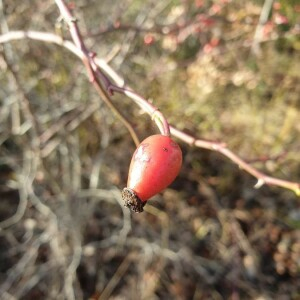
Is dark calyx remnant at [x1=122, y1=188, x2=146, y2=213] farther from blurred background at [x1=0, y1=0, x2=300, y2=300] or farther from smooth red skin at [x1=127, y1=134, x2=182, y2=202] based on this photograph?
blurred background at [x1=0, y1=0, x2=300, y2=300]

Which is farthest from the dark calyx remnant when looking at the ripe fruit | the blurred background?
the blurred background

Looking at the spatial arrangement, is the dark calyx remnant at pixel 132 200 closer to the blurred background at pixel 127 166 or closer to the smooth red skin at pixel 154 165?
the smooth red skin at pixel 154 165

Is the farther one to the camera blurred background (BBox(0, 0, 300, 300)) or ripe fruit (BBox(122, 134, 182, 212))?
blurred background (BBox(0, 0, 300, 300))

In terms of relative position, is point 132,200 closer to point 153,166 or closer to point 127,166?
point 153,166

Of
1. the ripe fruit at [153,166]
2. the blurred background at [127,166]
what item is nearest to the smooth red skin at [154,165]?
the ripe fruit at [153,166]

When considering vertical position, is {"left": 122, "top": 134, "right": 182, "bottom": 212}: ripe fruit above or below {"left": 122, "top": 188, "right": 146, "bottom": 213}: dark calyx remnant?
above

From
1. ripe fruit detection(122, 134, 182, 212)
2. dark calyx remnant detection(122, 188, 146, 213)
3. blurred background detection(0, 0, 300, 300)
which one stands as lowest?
blurred background detection(0, 0, 300, 300)

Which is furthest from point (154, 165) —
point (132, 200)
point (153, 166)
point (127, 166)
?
point (127, 166)
